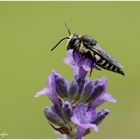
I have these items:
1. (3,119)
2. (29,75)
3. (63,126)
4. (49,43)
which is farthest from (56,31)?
(63,126)

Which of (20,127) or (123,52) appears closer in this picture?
(20,127)

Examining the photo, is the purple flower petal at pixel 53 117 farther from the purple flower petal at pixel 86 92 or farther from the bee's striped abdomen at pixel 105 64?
the bee's striped abdomen at pixel 105 64

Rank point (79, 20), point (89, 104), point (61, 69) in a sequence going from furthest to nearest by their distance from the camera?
point (79, 20), point (61, 69), point (89, 104)

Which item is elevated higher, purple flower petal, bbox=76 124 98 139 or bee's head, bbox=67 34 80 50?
bee's head, bbox=67 34 80 50

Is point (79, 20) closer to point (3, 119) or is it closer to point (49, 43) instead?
point (49, 43)

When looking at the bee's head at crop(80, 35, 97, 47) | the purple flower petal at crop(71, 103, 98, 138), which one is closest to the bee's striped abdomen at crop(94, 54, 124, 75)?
the bee's head at crop(80, 35, 97, 47)

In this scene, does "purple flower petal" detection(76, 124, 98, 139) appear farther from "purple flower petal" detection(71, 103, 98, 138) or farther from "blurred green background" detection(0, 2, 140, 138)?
"blurred green background" detection(0, 2, 140, 138)

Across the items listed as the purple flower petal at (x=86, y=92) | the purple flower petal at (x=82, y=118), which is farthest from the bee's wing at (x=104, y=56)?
the purple flower petal at (x=82, y=118)

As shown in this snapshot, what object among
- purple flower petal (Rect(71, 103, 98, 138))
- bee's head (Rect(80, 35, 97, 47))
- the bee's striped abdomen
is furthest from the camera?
bee's head (Rect(80, 35, 97, 47))
